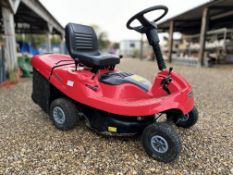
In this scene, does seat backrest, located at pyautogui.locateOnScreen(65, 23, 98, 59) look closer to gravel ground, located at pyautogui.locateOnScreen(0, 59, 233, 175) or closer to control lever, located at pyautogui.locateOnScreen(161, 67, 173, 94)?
gravel ground, located at pyautogui.locateOnScreen(0, 59, 233, 175)

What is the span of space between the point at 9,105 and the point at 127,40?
32350 millimetres

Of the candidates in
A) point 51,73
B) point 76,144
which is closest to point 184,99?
point 76,144

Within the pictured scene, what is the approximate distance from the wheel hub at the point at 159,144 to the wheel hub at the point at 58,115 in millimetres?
1082

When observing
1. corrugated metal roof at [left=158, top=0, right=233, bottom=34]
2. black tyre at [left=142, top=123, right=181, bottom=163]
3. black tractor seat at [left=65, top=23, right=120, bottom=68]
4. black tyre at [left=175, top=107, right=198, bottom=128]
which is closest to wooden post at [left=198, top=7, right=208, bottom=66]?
corrugated metal roof at [left=158, top=0, right=233, bottom=34]

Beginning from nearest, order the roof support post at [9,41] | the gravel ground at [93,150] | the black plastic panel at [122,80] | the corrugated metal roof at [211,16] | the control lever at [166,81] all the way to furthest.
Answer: the gravel ground at [93,150] < the control lever at [166,81] < the black plastic panel at [122,80] < the roof support post at [9,41] < the corrugated metal roof at [211,16]

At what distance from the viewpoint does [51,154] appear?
2.05m

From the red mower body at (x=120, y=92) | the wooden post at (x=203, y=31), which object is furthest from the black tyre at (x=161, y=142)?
the wooden post at (x=203, y=31)

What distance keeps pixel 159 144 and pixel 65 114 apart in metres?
1.09

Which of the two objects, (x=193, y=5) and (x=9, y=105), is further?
(x=193, y=5)

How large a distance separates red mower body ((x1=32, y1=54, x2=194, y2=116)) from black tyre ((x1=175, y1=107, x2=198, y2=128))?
0.41 metres

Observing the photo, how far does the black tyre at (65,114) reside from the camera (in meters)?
2.43

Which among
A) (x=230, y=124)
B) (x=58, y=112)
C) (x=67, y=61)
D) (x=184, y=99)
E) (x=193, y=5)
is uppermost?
(x=193, y=5)

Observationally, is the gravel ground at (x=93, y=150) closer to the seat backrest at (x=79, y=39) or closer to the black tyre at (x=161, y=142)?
the black tyre at (x=161, y=142)

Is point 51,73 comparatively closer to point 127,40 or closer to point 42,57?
point 42,57
